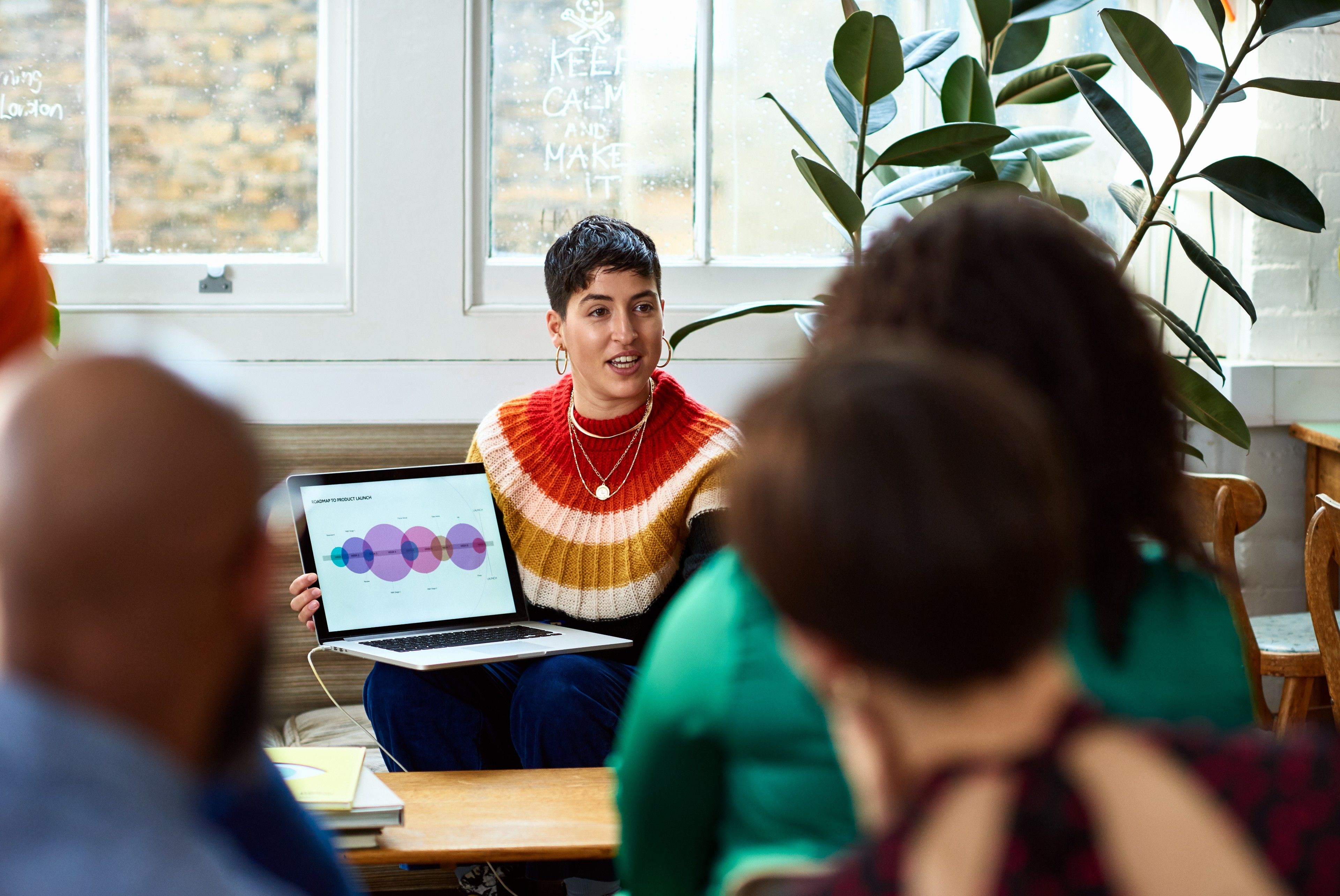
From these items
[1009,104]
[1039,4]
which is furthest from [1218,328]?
[1039,4]

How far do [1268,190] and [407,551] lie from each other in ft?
5.52

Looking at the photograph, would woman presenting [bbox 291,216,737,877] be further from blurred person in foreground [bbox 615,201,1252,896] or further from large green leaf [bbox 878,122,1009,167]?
blurred person in foreground [bbox 615,201,1252,896]

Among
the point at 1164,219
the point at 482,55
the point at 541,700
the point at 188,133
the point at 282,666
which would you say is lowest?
the point at 282,666

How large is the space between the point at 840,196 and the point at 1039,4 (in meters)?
0.60

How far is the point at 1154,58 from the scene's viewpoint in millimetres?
2133

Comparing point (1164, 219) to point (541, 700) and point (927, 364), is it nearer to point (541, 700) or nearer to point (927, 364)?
point (541, 700)

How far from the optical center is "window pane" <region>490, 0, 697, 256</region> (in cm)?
280

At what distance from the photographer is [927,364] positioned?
20.1 inches

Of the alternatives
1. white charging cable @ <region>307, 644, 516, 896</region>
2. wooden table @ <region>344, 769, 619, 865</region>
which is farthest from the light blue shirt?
white charging cable @ <region>307, 644, 516, 896</region>

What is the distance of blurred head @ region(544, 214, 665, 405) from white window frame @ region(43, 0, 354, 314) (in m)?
0.80

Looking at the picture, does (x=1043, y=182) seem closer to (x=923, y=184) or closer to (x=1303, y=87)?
(x=923, y=184)

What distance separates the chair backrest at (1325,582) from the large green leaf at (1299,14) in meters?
0.85

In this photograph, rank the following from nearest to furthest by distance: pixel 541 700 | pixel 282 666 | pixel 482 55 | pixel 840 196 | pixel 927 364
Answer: pixel 927 364, pixel 541 700, pixel 840 196, pixel 282 666, pixel 482 55

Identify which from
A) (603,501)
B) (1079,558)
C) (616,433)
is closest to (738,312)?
(616,433)
